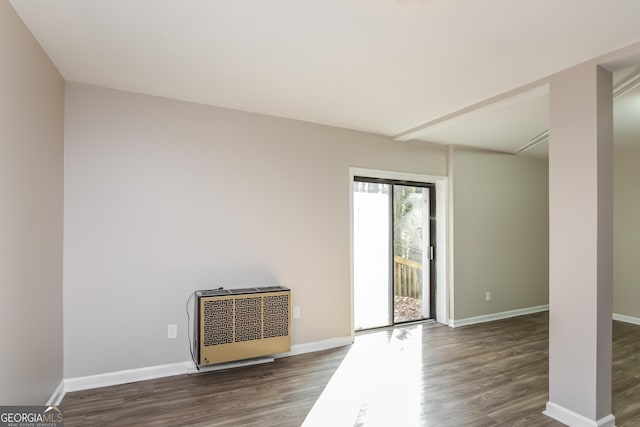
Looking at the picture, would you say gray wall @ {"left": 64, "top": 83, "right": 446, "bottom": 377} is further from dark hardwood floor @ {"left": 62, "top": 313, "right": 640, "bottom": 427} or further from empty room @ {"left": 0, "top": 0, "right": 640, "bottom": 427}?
dark hardwood floor @ {"left": 62, "top": 313, "right": 640, "bottom": 427}

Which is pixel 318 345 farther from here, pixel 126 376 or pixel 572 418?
pixel 572 418

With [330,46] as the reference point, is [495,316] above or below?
below

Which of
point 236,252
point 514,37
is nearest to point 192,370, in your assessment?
point 236,252

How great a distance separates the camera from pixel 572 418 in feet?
7.47

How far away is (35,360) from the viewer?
6.93 ft

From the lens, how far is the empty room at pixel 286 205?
193cm

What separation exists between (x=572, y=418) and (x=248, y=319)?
2517 mm

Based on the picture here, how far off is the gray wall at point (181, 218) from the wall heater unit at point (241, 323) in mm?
249

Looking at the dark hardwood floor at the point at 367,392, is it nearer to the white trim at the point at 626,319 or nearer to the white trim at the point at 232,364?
the white trim at the point at 232,364

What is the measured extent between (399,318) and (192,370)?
8.79ft

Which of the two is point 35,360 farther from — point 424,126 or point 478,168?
point 478,168

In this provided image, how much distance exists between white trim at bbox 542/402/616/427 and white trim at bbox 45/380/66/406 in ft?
11.4

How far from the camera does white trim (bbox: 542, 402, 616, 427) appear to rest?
2197mm

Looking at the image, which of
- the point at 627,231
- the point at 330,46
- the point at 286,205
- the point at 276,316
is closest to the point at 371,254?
the point at 286,205
